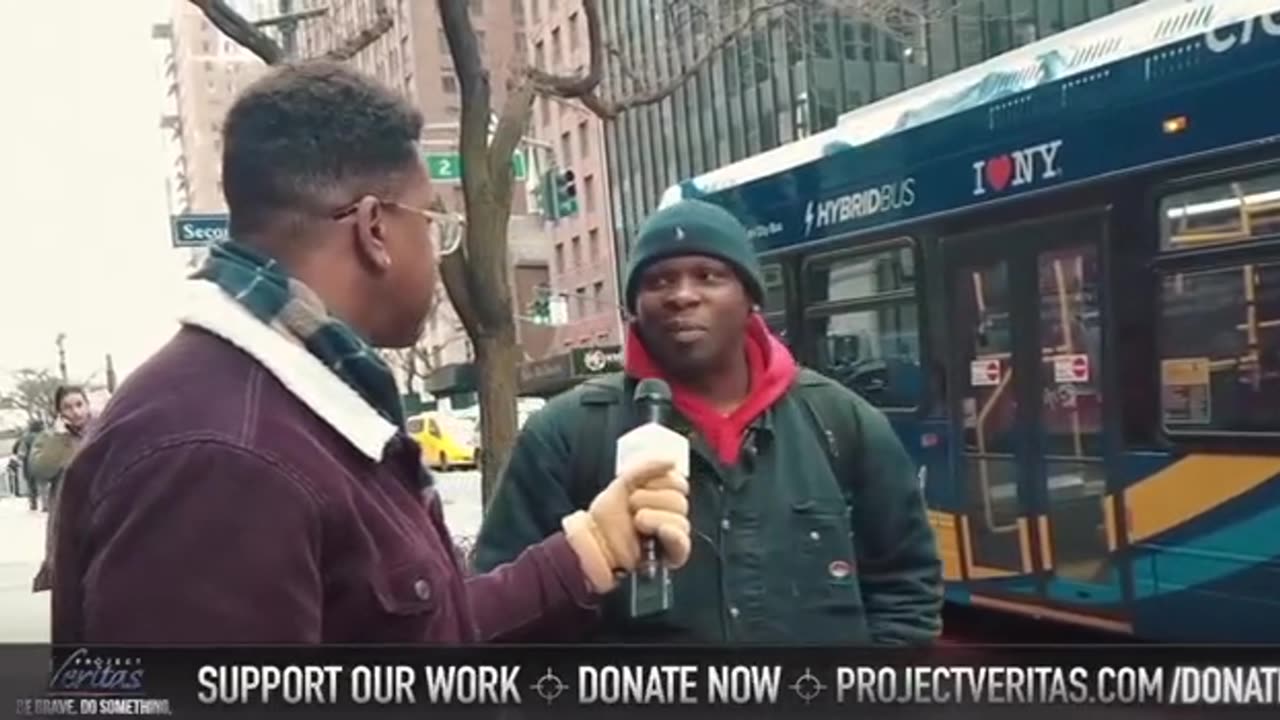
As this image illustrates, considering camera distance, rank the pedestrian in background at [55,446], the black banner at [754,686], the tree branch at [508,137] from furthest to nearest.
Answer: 1. the tree branch at [508,137]
2. the black banner at [754,686]
3. the pedestrian in background at [55,446]

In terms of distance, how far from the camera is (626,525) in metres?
1.37

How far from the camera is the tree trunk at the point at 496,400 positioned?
5.56ft

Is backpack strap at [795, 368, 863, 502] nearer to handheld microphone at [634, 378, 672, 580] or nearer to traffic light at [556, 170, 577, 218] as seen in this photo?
handheld microphone at [634, 378, 672, 580]

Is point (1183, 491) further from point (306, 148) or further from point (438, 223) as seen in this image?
point (306, 148)

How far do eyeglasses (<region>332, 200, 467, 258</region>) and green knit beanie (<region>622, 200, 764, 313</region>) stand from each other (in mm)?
265

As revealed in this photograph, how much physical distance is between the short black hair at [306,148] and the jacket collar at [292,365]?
0.10 metres

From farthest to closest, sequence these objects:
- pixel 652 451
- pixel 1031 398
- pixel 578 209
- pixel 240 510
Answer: pixel 1031 398, pixel 578 209, pixel 652 451, pixel 240 510

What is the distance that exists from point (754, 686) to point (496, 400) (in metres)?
0.58

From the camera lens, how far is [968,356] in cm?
216

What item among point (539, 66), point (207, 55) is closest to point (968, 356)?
point (539, 66)

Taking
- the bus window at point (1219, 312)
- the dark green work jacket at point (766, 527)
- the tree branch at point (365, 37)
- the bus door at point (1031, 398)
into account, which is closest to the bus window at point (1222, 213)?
the bus window at point (1219, 312)

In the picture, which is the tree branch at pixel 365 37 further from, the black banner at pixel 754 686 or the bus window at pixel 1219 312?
the bus window at pixel 1219 312

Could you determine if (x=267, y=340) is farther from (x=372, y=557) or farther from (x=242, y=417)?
(x=372, y=557)

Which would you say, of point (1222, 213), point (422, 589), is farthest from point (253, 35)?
point (1222, 213)
